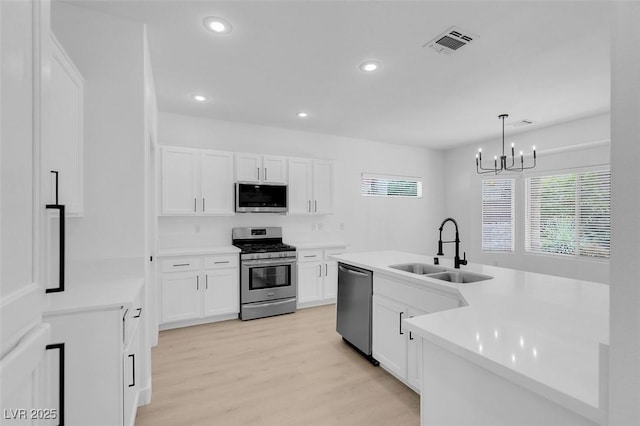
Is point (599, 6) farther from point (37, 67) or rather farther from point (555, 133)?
point (555, 133)

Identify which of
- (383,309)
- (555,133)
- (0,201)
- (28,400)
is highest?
(555,133)

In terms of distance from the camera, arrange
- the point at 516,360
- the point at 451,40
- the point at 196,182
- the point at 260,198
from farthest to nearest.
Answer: the point at 260,198 < the point at 196,182 < the point at 451,40 < the point at 516,360

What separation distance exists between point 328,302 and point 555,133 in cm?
450

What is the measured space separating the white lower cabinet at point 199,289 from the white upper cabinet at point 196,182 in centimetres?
69

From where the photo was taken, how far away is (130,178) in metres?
2.11

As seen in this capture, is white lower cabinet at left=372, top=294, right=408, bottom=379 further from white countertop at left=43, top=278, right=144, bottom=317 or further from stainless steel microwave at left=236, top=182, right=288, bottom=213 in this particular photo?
stainless steel microwave at left=236, top=182, right=288, bottom=213

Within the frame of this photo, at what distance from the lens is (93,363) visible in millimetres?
1502

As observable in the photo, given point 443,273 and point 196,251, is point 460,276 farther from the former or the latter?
point 196,251

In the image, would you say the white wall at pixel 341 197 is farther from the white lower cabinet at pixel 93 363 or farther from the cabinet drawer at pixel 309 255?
the white lower cabinet at pixel 93 363

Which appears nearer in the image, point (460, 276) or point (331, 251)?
point (460, 276)

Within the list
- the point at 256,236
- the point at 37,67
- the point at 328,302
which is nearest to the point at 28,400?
the point at 37,67

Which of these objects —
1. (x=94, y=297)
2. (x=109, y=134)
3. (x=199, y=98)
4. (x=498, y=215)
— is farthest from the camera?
(x=498, y=215)

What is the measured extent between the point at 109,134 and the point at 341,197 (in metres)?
3.91

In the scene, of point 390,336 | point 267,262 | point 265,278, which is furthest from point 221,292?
point 390,336
